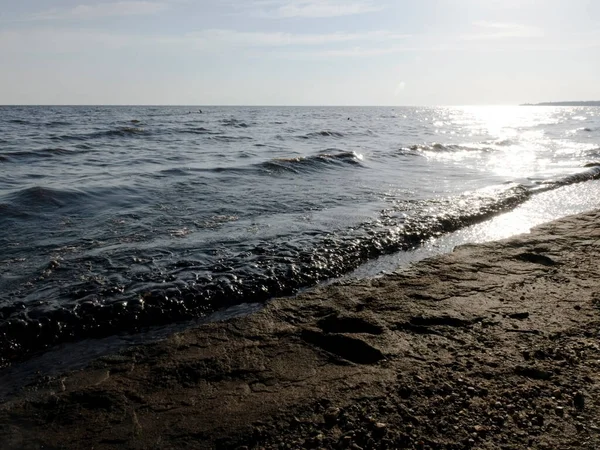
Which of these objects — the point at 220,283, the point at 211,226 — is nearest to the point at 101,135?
the point at 211,226

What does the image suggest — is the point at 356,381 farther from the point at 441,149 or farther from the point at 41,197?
A: the point at 441,149

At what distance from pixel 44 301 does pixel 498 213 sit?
696 cm

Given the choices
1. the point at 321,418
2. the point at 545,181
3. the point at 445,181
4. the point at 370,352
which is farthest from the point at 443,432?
the point at 545,181

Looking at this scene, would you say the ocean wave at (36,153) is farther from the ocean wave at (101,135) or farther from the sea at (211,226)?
the ocean wave at (101,135)

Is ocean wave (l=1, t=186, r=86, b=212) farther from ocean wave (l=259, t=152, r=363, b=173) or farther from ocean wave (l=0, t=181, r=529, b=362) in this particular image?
ocean wave (l=259, t=152, r=363, b=173)

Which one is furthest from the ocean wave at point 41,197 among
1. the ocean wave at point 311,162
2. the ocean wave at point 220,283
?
the ocean wave at point 311,162

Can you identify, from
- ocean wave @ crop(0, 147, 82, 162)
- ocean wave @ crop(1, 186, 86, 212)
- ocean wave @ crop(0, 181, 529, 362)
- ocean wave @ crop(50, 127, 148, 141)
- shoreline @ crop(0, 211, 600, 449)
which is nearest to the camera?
shoreline @ crop(0, 211, 600, 449)

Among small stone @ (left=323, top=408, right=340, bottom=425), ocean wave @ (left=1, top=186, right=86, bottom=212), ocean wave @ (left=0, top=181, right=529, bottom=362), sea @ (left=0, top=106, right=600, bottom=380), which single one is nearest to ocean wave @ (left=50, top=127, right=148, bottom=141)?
sea @ (left=0, top=106, right=600, bottom=380)

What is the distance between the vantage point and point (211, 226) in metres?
6.92

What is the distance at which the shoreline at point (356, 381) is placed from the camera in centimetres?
249

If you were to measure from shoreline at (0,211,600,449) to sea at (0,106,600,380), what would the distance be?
66cm

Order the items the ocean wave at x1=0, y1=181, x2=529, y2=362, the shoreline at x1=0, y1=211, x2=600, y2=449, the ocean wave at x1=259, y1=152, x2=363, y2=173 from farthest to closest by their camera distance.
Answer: the ocean wave at x1=259, y1=152, x2=363, y2=173 → the ocean wave at x1=0, y1=181, x2=529, y2=362 → the shoreline at x1=0, y1=211, x2=600, y2=449

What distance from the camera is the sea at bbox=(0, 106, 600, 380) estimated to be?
4238 millimetres

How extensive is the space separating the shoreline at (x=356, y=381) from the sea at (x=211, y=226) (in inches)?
25.9
